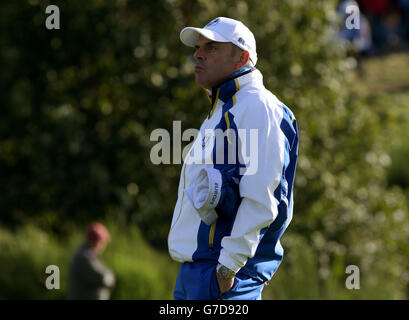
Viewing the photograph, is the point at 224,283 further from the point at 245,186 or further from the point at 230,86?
the point at 230,86

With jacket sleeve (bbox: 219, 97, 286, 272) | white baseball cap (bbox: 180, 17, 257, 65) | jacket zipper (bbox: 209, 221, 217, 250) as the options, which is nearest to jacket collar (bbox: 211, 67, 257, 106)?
white baseball cap (bbox: 180, 17, 257, 65)

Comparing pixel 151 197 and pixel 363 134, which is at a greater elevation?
pixel 363 134

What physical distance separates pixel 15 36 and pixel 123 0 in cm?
133

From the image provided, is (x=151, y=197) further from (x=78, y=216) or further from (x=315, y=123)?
(x=315, y=123)

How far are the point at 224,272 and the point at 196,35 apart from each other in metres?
1.23

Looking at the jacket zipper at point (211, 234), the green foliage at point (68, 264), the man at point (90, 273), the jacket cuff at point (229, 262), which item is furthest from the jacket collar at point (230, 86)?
the green foliage at point (68, 264)

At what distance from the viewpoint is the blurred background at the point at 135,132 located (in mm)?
8477

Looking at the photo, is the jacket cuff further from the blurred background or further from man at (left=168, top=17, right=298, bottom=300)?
the blurred background

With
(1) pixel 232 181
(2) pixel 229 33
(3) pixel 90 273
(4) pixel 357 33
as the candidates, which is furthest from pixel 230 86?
(4) pixel 357 33

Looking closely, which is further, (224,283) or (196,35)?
(196,35)

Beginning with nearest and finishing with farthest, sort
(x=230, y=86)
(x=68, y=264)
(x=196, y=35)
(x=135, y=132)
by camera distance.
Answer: (x=230, y=86)
(x=196, y=35)
(x=68, y=264)
(x=135, y=132)

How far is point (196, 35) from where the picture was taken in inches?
155

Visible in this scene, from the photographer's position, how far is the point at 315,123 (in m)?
9.02
